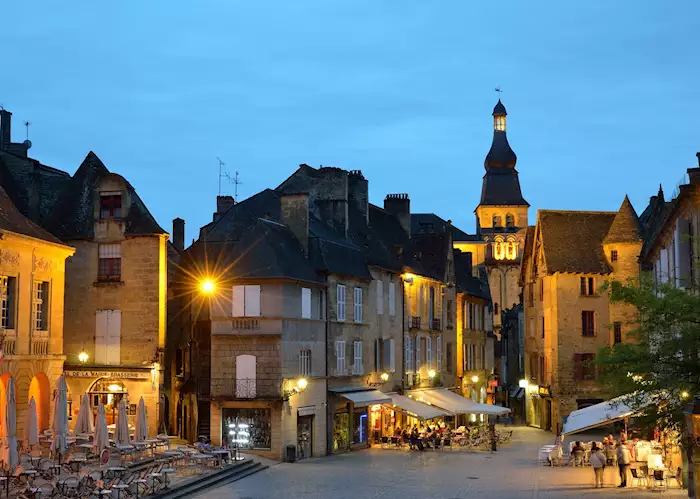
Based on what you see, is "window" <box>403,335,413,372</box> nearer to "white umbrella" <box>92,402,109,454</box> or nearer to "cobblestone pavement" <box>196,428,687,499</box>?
"cobblestone pavement" <box>196,428,687,499</box>

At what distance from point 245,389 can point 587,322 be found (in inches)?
903

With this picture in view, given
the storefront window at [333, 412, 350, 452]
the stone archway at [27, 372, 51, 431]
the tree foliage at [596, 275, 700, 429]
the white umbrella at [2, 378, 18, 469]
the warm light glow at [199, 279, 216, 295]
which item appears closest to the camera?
the tree foliage at [596, 275, 700, 429]

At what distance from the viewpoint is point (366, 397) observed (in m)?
41.1

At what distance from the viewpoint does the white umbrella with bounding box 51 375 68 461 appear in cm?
2814

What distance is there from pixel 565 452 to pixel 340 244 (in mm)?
11815

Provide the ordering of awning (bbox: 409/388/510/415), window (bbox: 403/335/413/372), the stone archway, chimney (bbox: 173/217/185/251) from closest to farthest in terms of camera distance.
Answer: the stone archway, awning (bbox: 409/388/510/415), window (bbox: 403/335/413/372), chimney (bbox: 173/217/185/251)

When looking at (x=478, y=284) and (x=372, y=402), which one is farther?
(x=478, y=284)

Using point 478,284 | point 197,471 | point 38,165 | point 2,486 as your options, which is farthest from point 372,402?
point 478,284

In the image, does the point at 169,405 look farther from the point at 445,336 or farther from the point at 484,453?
the point at 445,336

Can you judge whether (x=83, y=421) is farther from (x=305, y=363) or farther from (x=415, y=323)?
(x=415, y=323)

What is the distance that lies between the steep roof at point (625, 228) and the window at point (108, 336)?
25.8m

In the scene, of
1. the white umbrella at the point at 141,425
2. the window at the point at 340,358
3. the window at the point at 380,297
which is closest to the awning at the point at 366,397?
the window at the point at 340,358

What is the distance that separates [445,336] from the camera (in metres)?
55.0

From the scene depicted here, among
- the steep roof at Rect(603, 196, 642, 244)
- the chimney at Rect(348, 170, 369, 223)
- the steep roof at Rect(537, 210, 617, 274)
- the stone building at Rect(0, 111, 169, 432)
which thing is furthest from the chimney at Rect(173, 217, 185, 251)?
the steep roof at Rect(603, 196, 642, 244)
